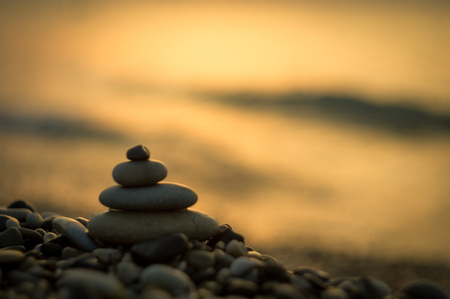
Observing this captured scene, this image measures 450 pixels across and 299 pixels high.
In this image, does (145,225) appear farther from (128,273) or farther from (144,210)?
(128,273)

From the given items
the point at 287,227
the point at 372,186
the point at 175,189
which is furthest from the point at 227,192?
the point at 175,189

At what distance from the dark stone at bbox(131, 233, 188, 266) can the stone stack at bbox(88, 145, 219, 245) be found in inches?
21.9

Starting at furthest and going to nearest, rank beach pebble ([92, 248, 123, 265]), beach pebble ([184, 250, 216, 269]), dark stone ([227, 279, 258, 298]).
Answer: beach pebble ([92, 248, 123, 265]) → beach pebble ([184, 250, 216, 269]) → dark stone ([227, 279, 258, 298])

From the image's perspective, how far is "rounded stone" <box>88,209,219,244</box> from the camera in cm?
396

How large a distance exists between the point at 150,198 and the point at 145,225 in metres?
0.27

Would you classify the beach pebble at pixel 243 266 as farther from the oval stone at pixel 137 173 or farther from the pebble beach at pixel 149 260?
the oval stone at pixel 137 173

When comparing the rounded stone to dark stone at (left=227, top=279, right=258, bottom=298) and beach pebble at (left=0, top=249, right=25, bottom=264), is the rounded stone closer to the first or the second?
beach pebble at (left=0, top=249, right=25, bottom=264)

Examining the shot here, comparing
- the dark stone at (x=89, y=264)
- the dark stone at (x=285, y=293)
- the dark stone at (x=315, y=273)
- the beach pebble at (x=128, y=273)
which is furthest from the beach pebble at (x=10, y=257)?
the dark stone at (x=315, y=273)

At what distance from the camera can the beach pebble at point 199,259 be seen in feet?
11.3

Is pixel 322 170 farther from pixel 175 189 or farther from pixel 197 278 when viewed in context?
pixel 197 278

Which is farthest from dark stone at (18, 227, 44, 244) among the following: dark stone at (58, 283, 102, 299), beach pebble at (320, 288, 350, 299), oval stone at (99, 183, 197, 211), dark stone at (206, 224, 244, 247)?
beach pebble at (320, 288, 350, 299)

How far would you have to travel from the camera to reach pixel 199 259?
347 centimetres

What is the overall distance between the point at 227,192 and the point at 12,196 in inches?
222

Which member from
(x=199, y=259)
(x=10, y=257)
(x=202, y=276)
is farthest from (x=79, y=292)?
(x=10, y=257)
